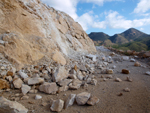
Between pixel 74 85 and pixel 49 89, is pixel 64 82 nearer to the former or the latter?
pixel 74 85

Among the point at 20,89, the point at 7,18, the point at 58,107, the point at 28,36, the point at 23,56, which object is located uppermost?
the point at 7,18

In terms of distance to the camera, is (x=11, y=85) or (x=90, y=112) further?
(x=11, y=85)

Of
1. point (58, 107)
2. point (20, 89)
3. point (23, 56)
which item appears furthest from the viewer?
point (23, 56)

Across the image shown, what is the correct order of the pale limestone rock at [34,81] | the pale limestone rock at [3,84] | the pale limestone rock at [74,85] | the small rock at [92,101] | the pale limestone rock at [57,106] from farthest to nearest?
the pale limestone rock at [74,85] → the pale limestone rock at [34,81] → the pale limestone rock at [3,84] → the small rock at [92,101] → the pale limestone rock at [57,106]

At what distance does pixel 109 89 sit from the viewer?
268 centimetres

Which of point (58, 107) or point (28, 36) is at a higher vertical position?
point (28, 36)

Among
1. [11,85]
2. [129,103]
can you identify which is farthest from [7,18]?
[129,103]

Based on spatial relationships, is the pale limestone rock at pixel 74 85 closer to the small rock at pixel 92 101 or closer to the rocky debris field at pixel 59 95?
the rocky debris field at pixel 59 95

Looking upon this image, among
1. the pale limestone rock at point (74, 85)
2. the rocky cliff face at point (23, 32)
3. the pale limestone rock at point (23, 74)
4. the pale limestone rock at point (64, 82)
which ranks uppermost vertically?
the rocky cliff face at point (23, 32)

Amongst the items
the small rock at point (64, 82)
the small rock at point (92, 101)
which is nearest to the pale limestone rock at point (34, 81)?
the small rock at point (64, 82)

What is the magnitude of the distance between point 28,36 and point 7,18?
1100mm

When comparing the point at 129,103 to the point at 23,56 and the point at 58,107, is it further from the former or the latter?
the point at 23,56

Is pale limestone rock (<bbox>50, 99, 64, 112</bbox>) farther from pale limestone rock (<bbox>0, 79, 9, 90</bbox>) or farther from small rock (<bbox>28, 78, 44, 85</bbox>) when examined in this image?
pale limestone rock (<bbox>0, 79, 9, 90</bbox>)

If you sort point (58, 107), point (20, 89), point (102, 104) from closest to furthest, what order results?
point (58, 107) < point (102, 104) < point (20, 89)
